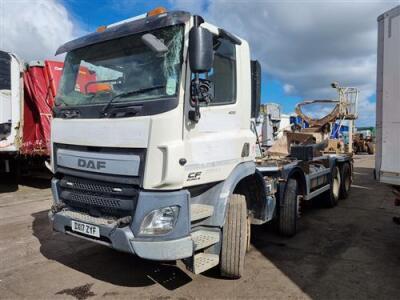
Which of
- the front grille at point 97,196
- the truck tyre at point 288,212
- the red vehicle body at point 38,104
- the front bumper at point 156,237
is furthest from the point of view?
the red vehicle body at point 38,104

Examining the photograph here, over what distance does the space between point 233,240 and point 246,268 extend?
30.6 inches

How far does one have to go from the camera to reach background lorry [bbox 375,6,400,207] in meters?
4.25

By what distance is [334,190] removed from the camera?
8.88 metres

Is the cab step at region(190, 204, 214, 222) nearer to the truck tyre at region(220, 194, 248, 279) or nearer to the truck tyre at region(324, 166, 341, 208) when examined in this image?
the truck tyre at region(220, 194, 248, 279)

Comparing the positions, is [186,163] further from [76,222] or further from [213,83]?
[76,222]

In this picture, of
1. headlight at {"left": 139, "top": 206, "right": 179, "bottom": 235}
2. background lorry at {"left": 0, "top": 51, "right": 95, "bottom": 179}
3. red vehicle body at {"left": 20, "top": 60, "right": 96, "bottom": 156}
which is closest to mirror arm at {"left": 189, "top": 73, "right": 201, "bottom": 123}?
headlight at {"left": 139, "top": 206, "right": 179, "bottom": 235}

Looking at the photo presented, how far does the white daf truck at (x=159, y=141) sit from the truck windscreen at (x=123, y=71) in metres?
0.01

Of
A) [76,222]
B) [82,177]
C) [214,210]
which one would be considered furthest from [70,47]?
[214,210]

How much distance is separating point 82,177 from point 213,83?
65.9 inches

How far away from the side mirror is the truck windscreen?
179 mm

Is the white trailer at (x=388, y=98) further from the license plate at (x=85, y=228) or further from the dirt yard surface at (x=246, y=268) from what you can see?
the license plate at (x=85, y=228)

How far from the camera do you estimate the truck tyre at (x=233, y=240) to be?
4.21m

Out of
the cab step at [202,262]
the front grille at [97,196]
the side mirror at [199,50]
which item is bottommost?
the cab step at [202,262]

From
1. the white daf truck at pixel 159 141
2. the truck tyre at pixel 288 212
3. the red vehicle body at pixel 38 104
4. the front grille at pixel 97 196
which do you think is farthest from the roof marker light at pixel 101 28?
the red vehicle body at pixel 38 104
